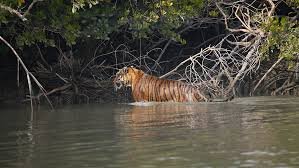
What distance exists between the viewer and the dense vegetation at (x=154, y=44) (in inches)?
532

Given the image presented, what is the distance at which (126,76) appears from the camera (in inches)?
593

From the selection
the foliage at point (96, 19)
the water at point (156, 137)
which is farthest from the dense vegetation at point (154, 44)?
the water at point (156, 137)

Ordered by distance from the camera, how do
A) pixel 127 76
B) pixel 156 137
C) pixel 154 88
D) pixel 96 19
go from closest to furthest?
pixel 156 137 < pixel 96 19 < pixel 154 88 < pixel 127 76

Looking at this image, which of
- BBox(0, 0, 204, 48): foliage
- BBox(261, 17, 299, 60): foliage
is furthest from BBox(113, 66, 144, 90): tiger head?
BBox(261, 17, 299, 60): foliage

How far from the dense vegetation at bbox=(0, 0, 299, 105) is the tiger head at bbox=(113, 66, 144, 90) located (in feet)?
1.72

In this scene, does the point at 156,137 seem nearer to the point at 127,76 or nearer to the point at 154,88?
the point at 154,88

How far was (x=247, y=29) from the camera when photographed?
49.6 feet

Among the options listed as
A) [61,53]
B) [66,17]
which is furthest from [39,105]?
[66,17]

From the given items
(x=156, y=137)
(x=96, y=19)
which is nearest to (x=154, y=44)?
(x=96, y=19)

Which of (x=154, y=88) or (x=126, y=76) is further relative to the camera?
(x=126, y=76)

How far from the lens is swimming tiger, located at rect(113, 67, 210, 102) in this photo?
14.2 metres

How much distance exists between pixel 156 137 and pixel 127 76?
6.73m

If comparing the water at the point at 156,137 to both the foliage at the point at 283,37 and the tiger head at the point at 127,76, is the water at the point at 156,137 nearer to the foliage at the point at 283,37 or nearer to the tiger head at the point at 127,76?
the foliage at the point at 283,37

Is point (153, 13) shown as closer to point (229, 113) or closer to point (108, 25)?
point (108, 25)
